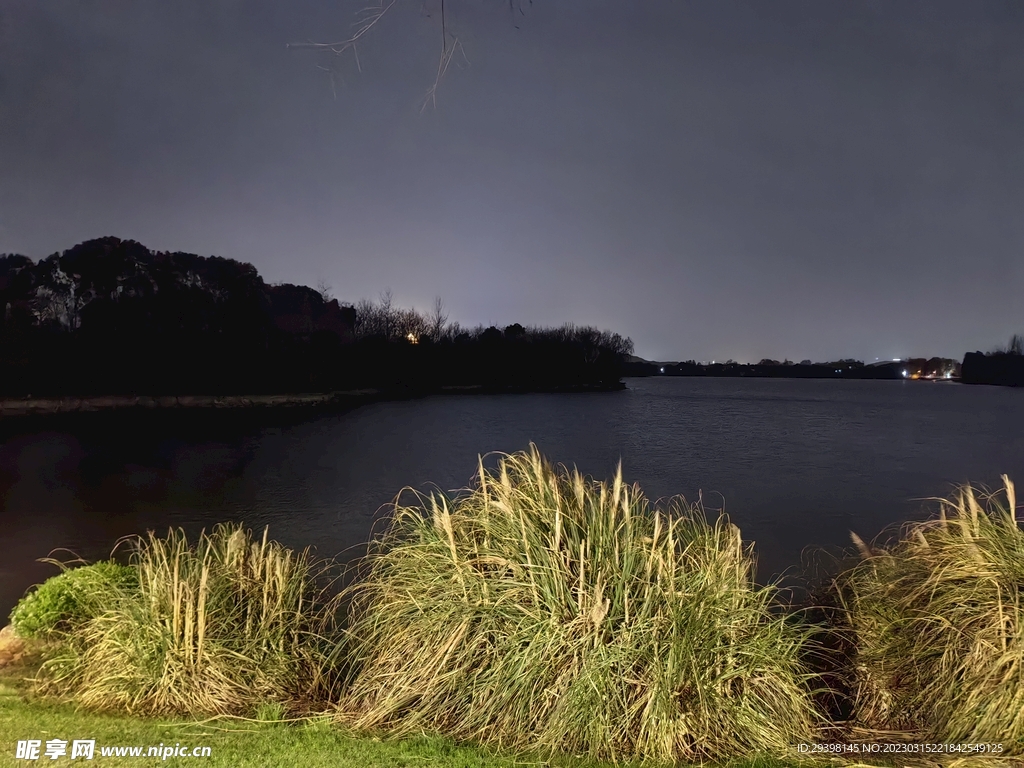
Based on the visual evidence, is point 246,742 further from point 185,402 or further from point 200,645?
point 185,402

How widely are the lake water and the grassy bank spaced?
424 centimetres

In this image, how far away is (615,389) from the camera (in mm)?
100125

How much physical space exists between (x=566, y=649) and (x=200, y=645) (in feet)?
7.09

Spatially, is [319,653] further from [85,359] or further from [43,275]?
[43,275]

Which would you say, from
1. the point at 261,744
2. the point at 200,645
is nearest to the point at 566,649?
the point at 261,744

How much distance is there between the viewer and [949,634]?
3.85 meters

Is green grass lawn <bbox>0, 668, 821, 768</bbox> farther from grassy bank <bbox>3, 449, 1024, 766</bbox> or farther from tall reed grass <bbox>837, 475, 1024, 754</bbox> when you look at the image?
tall reed grass <bbox>837, 475, 1024, 754</bbox>

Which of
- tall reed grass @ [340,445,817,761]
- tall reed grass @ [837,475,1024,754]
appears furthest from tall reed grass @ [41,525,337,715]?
tall reed grass @ [837,475,1024,754]

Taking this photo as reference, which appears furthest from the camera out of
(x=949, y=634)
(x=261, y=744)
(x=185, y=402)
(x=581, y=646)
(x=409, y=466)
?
(x=185, y=402)

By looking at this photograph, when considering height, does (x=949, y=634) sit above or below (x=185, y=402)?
above

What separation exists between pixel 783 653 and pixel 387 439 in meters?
34.1

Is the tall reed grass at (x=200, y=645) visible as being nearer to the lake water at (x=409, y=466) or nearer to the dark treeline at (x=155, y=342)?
the lake water at (x=409, y=466)

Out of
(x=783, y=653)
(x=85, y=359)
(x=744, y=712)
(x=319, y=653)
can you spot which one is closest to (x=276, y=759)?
(x=319, y=653)

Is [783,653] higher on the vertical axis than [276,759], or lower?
higher
